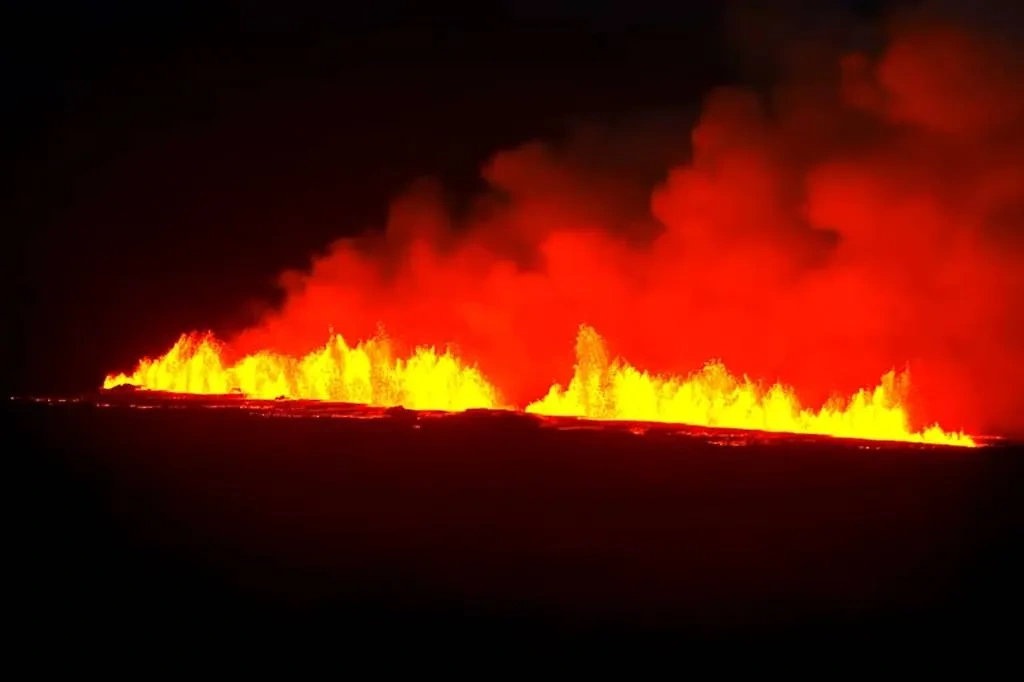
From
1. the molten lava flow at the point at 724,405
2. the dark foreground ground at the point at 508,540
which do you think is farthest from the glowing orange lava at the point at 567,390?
the dark foreground ground at the point at 508,540

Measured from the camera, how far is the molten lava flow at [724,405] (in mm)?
36094

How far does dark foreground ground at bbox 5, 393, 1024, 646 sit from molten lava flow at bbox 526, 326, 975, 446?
29.2 feet

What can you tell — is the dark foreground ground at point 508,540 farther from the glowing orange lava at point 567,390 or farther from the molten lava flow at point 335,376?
the molten lava flow at point 335,376

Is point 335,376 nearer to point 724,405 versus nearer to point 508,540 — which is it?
point 724,405

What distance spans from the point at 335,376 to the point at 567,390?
13029 millimetres

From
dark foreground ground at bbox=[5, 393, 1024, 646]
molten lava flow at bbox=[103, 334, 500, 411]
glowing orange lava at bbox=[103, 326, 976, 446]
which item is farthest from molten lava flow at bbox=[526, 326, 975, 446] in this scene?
dark foreground ground at bbox=[5, 393, 1024, 646]

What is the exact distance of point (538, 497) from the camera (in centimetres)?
1878

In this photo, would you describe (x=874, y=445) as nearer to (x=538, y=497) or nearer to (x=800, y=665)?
(x=538, y=497)

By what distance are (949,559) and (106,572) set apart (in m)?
12.2

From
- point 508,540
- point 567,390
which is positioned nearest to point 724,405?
point 567,390

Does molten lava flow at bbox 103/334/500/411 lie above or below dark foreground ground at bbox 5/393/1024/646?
above

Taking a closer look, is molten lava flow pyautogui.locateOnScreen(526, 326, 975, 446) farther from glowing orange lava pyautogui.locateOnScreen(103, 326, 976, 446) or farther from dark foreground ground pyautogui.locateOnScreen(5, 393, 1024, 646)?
dark foreground ground pyautogui.locateOnScreen(5, 393, 1024, 646)

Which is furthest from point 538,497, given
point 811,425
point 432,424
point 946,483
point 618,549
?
point 811,425

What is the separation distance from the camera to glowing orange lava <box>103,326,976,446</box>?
122 ft
